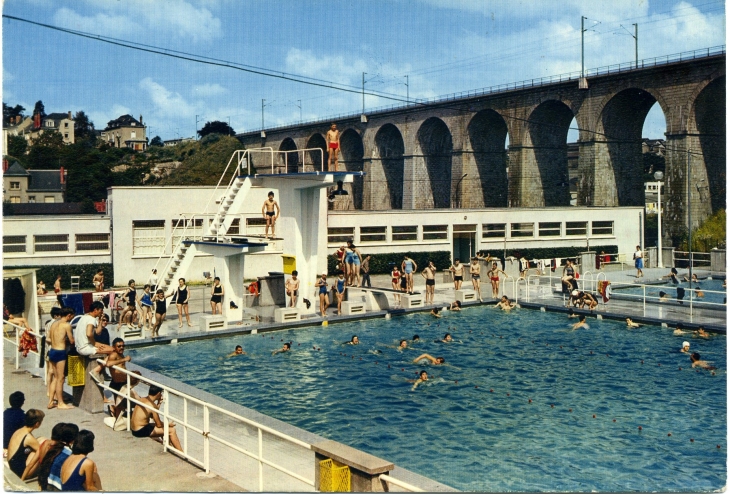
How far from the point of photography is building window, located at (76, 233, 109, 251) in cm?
3503

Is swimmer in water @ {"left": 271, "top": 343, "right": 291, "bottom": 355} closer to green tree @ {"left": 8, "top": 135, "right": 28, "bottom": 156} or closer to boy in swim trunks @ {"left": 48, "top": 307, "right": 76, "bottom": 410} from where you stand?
boy in swim trunks @ {"left": 48, "top": 307, "right": 76, "bottom": 410}

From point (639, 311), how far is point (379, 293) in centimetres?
892

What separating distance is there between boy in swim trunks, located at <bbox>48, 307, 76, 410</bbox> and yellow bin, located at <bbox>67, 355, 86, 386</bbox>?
164mm

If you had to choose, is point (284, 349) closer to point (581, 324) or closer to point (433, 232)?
point (581, 324)

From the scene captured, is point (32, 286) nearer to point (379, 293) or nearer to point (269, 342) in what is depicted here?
point (269, 342)

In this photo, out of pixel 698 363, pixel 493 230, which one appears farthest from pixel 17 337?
pixel 493 230

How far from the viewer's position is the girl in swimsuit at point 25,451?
33.4 ft

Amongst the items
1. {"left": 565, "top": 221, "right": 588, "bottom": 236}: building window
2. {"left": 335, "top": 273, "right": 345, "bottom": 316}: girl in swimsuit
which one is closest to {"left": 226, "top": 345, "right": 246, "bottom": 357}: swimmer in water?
{"left": 335, "top": 273, "right": 345, "bottom": 316}: girl in swimsuit

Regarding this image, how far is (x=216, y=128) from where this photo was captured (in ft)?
458

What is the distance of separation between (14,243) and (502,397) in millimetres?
23910

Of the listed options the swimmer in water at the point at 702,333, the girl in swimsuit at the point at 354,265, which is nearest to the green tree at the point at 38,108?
the girl in swimsuit at the point at 354,265

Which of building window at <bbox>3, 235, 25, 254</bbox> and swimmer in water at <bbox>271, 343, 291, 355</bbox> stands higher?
building window at <bbox>3, 235, 25, 254</bbox>

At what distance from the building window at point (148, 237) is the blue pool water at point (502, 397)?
13.0 metres

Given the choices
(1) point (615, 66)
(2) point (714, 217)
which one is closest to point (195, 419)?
(2) point (714, 217)
